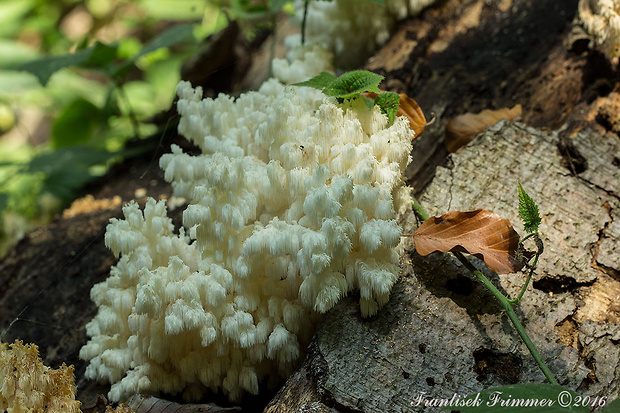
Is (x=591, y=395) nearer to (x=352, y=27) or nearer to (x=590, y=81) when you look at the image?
(x=590, y=81)

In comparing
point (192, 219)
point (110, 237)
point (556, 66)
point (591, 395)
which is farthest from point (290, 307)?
point (556, 66)

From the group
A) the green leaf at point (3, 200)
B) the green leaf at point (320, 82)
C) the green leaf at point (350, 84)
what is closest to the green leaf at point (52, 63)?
the green leaf at point (3, 200)

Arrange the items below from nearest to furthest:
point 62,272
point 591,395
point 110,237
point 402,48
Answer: point 591,395 < point 110,237 < point 62,272 < point 402,48

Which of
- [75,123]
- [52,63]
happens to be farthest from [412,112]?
[75,123]

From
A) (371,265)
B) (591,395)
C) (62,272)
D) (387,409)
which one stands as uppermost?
(371,265)

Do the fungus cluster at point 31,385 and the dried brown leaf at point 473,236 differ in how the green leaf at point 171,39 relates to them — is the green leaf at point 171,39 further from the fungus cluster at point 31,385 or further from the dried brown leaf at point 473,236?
the dried brown leaf at point 473,236

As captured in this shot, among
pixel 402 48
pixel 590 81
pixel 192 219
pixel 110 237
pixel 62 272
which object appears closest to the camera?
pixel 192 219
